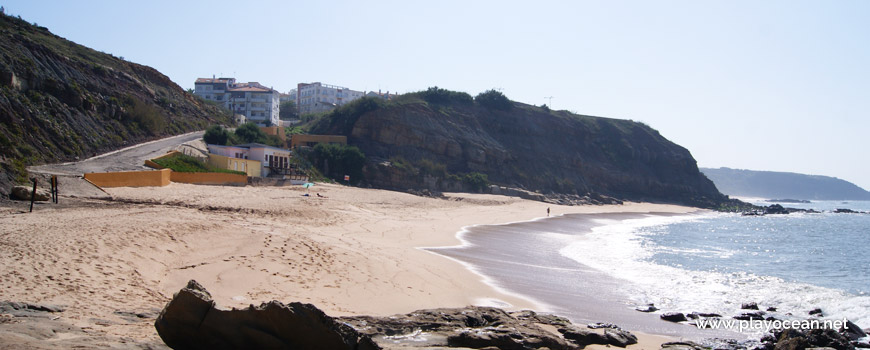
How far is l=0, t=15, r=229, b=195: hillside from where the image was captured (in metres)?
26.7

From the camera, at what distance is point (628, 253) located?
22.4 meters

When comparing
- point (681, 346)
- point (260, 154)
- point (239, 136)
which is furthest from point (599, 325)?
point (239, 136)

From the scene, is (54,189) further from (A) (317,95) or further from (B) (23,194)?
(A) (317,95)

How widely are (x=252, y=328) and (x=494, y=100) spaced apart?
71.7 metres

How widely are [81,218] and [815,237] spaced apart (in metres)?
39.8

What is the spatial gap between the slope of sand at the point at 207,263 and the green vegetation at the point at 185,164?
7.81m

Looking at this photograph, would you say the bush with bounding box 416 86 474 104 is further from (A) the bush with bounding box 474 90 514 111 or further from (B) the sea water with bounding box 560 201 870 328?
(B) the sea water with bounding box 560 201 870 328

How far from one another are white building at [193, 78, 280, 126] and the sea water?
2408 inches

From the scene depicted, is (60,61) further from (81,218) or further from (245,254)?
(245,254)

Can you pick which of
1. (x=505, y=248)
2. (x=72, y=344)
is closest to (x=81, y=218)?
(x=72, y=344)

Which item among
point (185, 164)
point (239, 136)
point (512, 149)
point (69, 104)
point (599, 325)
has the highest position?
point (69, 104)

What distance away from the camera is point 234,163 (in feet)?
118

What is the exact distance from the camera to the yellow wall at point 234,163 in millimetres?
35562

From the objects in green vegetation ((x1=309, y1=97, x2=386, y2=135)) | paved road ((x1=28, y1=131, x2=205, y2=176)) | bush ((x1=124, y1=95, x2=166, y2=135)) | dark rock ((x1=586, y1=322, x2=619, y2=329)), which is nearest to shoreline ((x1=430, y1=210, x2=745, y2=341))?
dark rock ((x1=586, y1=322, x2=619, y2=329))
